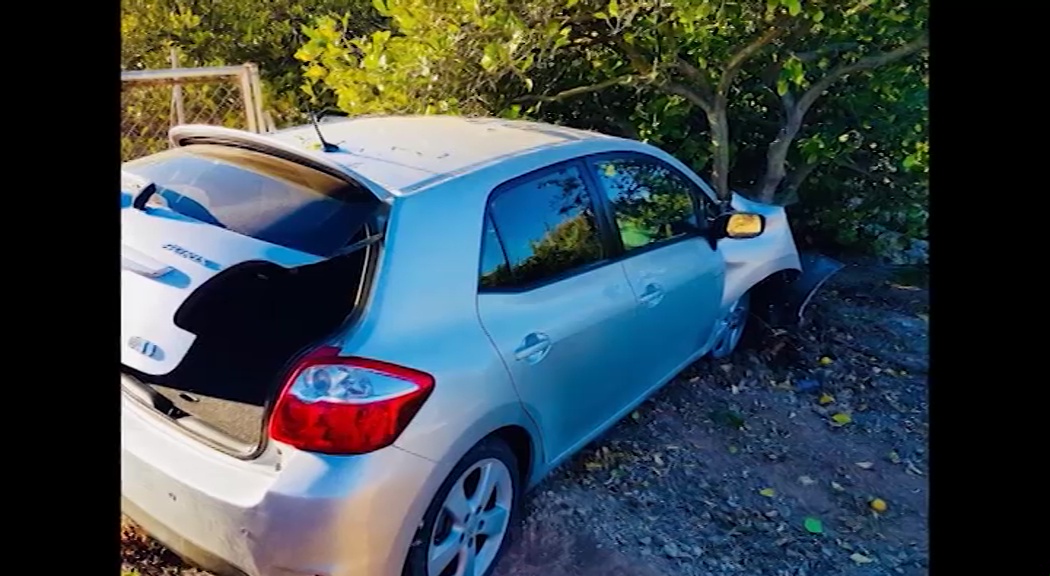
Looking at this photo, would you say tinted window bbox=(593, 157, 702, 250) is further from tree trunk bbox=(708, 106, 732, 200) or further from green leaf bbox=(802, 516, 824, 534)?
green leaf bbox=(802, 516, 824, 534)

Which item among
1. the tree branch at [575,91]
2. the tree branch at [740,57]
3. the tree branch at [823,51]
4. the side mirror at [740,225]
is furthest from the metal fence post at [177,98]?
the tree branch at [823,51]

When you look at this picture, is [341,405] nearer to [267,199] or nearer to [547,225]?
[267,199]

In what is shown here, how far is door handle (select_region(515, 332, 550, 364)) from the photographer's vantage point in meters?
1.99

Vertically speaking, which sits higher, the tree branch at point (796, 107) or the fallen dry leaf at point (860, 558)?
the tree branch at point (796, 107)

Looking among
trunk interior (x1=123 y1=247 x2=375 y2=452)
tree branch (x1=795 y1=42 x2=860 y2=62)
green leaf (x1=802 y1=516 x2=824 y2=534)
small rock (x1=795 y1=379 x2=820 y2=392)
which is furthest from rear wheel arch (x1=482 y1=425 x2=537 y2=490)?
tree branch (x1=795 y1=42 x2=860 y2=62)

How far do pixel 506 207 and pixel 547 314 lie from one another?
1.00ft

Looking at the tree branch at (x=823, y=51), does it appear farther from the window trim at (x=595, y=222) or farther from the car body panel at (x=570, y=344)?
the car body panel at (x=570, y=344)

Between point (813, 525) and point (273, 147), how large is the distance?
1898 millimetres

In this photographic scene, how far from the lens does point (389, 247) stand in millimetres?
1794

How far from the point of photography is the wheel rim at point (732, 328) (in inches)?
133

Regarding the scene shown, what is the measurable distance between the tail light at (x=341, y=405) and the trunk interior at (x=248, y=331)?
75 mm
